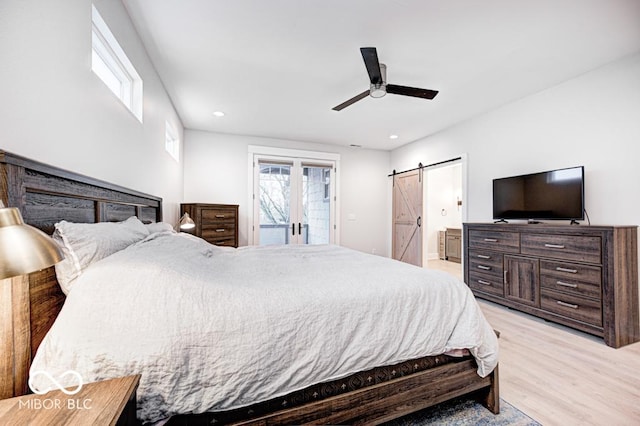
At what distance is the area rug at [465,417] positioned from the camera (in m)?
1.53

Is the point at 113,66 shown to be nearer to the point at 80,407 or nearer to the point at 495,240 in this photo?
Result: the point at 80,407

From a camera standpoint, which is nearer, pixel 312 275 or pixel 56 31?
pixel 56 31

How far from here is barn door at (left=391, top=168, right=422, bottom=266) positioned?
5.30 metres

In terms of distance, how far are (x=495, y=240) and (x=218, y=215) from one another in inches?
Answer: 151

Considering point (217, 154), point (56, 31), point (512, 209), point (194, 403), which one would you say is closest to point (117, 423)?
point (194, 403)

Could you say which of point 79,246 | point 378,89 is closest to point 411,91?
point 378,89

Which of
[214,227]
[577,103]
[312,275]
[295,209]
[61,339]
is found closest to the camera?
[61,339]

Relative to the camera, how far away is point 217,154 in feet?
16.3

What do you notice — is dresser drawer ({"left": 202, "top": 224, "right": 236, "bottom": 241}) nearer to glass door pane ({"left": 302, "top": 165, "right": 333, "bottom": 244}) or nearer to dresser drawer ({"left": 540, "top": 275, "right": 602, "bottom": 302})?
glass door pane ({"left": 302, "top": 165, "right": 333, "bottom": 244})

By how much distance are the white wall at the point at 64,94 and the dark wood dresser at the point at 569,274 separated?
3.90 metres

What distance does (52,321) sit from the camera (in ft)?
3.53

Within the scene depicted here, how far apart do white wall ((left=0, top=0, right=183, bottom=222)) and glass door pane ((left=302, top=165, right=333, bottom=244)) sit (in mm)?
3505

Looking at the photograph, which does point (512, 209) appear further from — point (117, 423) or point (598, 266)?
point (117, 423)

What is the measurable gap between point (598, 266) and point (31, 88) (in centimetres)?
404
